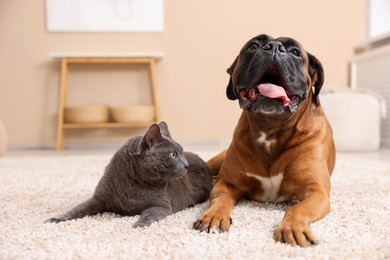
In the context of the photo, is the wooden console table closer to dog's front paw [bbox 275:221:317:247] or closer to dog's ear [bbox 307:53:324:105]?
dog's ear [bbox 307:53:324:105]

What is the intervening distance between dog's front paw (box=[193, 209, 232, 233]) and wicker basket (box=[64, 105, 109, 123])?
3.41m

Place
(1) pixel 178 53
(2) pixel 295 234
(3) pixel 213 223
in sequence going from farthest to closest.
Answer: (1) pixel 178 53 → (3) pixel 213 223 → (2) pixel 295 234

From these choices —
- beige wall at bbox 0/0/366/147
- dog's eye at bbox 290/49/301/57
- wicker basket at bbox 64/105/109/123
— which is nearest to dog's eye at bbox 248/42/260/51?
dog's eye at bbox 290/49/301/57

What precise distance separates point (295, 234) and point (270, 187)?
50 centimetres

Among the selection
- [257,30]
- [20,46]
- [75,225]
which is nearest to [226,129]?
[257,30]

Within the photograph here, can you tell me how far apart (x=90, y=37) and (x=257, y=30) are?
1.98 metres

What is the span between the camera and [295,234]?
1.12 meters

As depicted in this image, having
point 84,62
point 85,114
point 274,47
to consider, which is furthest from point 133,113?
point 274,47

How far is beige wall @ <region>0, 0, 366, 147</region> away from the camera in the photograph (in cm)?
488

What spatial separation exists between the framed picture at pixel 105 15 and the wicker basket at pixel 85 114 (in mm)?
984

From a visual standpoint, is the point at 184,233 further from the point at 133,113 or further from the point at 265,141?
the point at 133,113

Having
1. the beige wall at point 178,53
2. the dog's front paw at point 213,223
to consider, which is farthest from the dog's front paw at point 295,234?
the beige wall at point 178,53

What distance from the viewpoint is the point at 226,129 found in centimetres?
516

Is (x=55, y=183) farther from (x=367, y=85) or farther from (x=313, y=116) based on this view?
(x=367, y=85)
